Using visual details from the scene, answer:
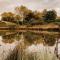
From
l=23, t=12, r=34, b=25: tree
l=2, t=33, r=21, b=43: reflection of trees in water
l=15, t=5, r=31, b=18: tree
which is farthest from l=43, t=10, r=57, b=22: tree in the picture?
l=2, t=33, r=21, b=43: reflection of trees in water

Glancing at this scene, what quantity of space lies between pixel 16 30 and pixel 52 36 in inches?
30.6

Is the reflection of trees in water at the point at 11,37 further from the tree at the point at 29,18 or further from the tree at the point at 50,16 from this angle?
the tree at the point at 50,16

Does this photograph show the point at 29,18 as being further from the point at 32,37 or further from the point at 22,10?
the point at 32,37

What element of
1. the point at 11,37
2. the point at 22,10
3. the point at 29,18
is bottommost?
the point at 11,37

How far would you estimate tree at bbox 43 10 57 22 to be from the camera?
4668 mm

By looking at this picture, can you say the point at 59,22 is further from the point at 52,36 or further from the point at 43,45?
the point at 43,45

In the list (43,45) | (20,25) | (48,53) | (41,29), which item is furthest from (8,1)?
(48,53)

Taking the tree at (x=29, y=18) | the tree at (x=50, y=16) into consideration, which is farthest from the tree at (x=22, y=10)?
the tree at (x=50, y=16)

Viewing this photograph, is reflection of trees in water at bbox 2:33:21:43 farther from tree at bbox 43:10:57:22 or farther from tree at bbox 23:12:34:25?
tree at bbox 43:10:57:22

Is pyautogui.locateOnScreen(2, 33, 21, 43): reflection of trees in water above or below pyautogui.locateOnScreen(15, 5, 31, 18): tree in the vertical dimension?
below

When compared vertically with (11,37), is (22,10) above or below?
above

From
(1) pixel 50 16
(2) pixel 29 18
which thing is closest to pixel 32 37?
(2) pixel 29 18

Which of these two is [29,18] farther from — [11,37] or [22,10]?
[11,37]

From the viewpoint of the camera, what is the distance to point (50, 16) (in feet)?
15.4
